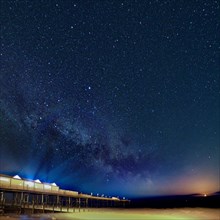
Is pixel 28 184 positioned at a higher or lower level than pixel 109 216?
higher

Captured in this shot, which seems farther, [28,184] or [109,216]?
[109,216]

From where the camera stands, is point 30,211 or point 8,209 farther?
point 30,211

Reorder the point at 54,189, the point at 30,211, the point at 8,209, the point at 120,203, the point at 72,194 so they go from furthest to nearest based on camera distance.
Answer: the point at 120,203
the point at 72,194
the point at 54,189
the point at 30,211
the point at 8,209

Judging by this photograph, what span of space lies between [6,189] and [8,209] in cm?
399

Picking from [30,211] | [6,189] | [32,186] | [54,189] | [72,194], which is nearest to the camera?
[6,189]

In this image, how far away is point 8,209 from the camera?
35906mm

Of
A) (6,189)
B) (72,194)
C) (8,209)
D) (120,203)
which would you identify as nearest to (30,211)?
(8,209)

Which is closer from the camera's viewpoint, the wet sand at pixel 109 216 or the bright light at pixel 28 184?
the wet sand at pixel 109 216

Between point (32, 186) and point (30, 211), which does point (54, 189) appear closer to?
point (32, 186)

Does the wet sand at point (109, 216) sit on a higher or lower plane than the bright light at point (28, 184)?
lower

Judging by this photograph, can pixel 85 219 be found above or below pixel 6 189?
below

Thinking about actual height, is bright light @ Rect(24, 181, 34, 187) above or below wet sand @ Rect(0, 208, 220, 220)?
above

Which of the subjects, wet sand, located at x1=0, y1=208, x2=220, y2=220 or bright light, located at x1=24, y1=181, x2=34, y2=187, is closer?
wet sand, located at x1=0, y1=208, x2=220, y2=220

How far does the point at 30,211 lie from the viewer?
39219 millimetres
